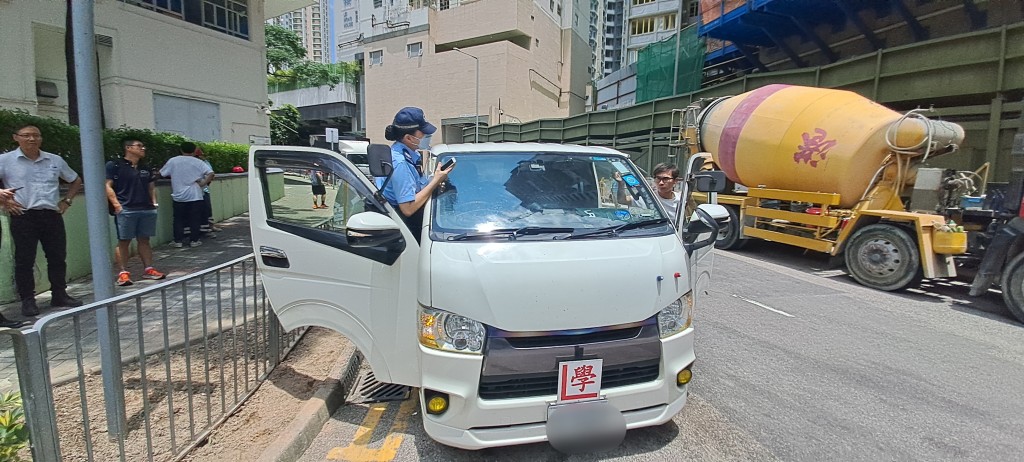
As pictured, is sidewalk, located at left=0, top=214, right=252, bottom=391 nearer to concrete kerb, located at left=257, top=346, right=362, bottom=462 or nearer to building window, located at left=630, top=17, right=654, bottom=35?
concrete kerb, located at left=257, top=346, right=362, bottom=462

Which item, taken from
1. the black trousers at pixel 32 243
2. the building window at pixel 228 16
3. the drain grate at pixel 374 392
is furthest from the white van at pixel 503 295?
the building window at pixel 228 16

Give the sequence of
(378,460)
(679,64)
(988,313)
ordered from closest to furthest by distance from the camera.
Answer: (378,460)
(988,313)
(679,64)

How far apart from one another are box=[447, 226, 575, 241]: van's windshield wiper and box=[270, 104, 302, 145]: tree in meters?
48.7

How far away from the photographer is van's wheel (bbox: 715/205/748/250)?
954cm

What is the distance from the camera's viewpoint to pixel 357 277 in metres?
3.07

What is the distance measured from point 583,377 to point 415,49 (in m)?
51.2

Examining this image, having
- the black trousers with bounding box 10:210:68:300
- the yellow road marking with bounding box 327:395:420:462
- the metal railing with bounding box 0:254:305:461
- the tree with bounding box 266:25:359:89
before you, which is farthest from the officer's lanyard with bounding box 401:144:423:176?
the tree with bounding box 266:25:359:89

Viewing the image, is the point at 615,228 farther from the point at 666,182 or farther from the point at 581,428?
the point at 666,182

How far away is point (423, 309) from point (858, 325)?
16.7 ft

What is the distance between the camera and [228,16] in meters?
20.3

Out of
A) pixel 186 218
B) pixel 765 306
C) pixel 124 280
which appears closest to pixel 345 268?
pixel 124 280

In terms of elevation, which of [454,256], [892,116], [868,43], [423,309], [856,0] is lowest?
[423,309]

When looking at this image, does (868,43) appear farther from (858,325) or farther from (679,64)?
(858,325)

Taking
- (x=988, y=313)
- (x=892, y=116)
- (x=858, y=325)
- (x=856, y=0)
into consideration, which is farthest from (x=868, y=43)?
(x=858, y=325)
